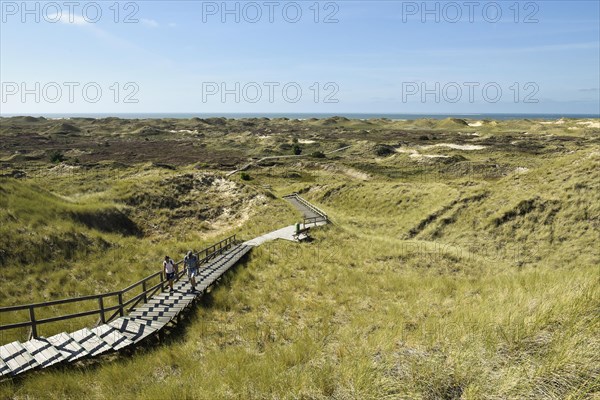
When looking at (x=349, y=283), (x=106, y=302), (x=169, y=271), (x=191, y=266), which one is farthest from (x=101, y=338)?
(x=349, y=283)

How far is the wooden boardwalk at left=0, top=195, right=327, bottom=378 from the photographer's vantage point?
29.7 ft

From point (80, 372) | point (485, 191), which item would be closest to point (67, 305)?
point (80, 372)

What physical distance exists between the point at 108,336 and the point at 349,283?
433 inches

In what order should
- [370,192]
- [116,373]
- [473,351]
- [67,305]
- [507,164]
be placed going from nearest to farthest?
1. [473,351]
2. [116,373]
3. [67,305]
4. [370,192]
5. [507,164]

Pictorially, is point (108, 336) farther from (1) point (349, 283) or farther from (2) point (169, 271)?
(1) point (349, 283)

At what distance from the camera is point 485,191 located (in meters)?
33.9

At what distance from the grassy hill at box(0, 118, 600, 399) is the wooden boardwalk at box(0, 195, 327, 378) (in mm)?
563

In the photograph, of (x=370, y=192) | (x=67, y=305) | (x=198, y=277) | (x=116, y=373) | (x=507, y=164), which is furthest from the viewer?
(x=507, y=164)

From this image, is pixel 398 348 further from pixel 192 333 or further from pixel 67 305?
pixel 67 305

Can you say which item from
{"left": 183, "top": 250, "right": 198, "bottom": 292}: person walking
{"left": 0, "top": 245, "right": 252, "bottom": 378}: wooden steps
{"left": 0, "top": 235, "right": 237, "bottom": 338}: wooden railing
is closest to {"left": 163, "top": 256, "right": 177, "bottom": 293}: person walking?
{"left": 0, "top": 235, "right": 237, "bottom": 338}: wooden railing

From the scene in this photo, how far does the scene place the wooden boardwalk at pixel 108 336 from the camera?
906 cm

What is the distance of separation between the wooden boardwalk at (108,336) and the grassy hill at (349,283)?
563 mm

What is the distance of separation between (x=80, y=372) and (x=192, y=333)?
3.97 meters

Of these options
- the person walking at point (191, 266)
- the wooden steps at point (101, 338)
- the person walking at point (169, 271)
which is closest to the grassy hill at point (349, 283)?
the wooden steps at point (101, 338)
